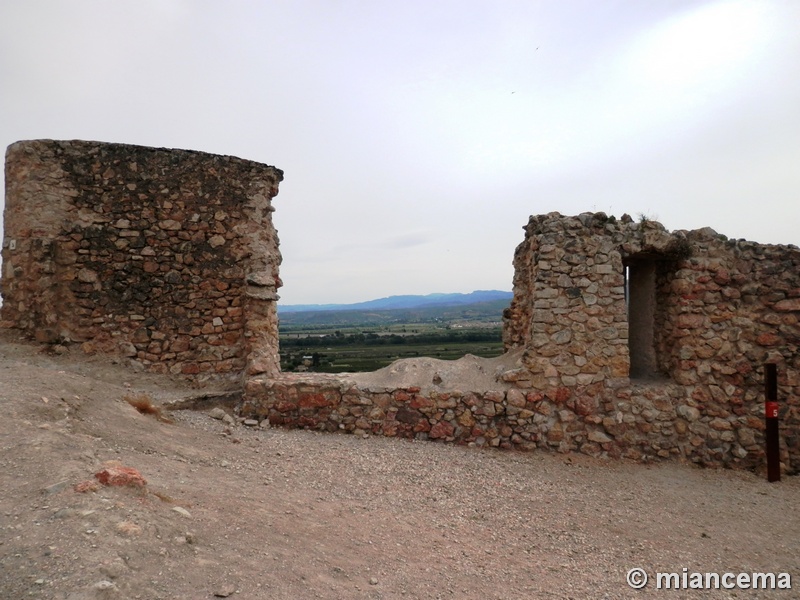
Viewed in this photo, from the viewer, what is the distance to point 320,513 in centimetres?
407

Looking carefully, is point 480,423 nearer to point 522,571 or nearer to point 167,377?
point 522,571

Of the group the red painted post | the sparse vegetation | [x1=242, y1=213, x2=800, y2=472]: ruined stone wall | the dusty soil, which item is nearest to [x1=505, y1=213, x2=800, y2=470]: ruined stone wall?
[x1=242, y1=213, x2=800, y2=472]: ruined stone wall

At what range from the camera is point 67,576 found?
2258mm

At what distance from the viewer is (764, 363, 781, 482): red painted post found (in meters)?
6.48

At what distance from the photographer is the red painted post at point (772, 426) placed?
6479 mm

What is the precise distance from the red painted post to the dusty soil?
208mm

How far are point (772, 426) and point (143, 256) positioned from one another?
9140mm

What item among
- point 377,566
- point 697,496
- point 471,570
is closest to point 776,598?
point 697,496

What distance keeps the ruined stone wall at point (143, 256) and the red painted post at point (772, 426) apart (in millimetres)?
6931

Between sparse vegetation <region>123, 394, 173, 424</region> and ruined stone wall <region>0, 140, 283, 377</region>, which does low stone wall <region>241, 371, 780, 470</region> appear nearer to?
ruined stone wall <region>0, 140, 283, 377</region>

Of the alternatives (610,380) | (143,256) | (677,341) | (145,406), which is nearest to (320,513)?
(145,406)

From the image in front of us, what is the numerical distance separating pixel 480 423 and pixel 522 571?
10.1 ft

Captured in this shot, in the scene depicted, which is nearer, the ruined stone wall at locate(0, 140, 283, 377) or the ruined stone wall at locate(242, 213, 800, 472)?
the ruined stone wall at locate(242, 213, 800, 472)

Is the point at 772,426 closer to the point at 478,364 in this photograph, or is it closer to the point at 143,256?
the point at 478,364
